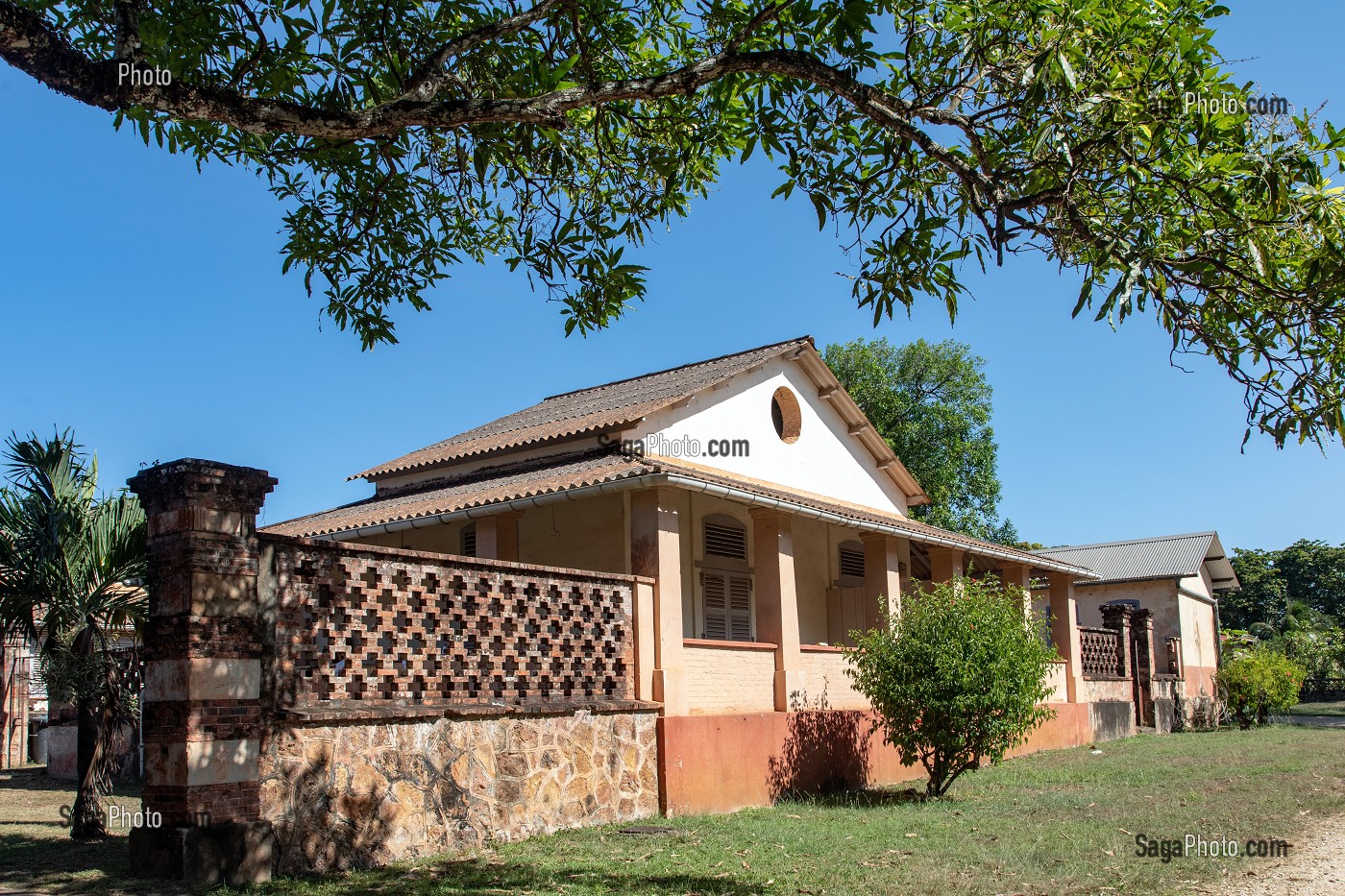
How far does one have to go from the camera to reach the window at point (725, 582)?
1499 centimetres

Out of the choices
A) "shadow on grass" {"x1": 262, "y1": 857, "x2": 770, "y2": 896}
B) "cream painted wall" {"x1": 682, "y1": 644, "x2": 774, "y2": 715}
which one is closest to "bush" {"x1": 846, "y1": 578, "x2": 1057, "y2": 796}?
"cream painted wall" {"x1": 682, "y1": 644, "x2": 774, "y2": 715}

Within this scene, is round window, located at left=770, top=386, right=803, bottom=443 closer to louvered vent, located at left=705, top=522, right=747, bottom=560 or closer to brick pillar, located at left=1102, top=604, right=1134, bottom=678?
louvered vent, located at left=705, top=522, right=747, bottom=560

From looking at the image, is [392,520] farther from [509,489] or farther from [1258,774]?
[1258,774]

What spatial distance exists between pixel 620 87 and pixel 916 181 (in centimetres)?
257

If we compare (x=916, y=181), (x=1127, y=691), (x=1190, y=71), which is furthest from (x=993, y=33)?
(x=1127, y=691)

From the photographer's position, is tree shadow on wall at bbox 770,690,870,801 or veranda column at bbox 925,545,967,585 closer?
tree shadow on wall at bbox 770,690,870,801

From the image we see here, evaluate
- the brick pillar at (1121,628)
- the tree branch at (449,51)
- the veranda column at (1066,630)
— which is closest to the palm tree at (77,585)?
the tree branch at (449,51)

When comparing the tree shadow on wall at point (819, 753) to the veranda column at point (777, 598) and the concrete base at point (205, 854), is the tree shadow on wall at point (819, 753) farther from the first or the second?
the concrete base at point (205, 854)

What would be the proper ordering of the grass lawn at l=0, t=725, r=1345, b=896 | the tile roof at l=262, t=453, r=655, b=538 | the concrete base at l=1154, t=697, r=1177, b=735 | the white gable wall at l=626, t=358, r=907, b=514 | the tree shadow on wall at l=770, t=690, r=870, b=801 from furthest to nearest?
the concrete base at l=1154, t=697, r=1177, b=735, the white gable wall at l=626, t=358, r=907, b=514, the tree shadow on wall at l=770, t=690, r=870, b=801, the tile roof at l=262, t=453, r=655, b=538, the grass lawn at l=0, t=725, r=1345, b=896

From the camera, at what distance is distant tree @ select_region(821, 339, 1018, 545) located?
38.2 m

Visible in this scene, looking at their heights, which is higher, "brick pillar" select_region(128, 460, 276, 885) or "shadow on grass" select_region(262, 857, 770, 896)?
"brick pillar" select_region(128, 460, 276, 885)

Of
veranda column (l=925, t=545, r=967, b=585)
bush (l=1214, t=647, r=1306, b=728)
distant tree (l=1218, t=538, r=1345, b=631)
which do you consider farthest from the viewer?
distant tree (l=1218, t=538, r=1345, b=631)

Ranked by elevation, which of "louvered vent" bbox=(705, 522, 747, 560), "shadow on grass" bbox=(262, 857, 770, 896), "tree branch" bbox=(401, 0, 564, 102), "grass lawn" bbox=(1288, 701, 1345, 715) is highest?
"tree branch" bbox=(401, 0, 564, 102)

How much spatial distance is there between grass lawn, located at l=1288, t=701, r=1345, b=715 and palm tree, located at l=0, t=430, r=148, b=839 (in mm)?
36233
